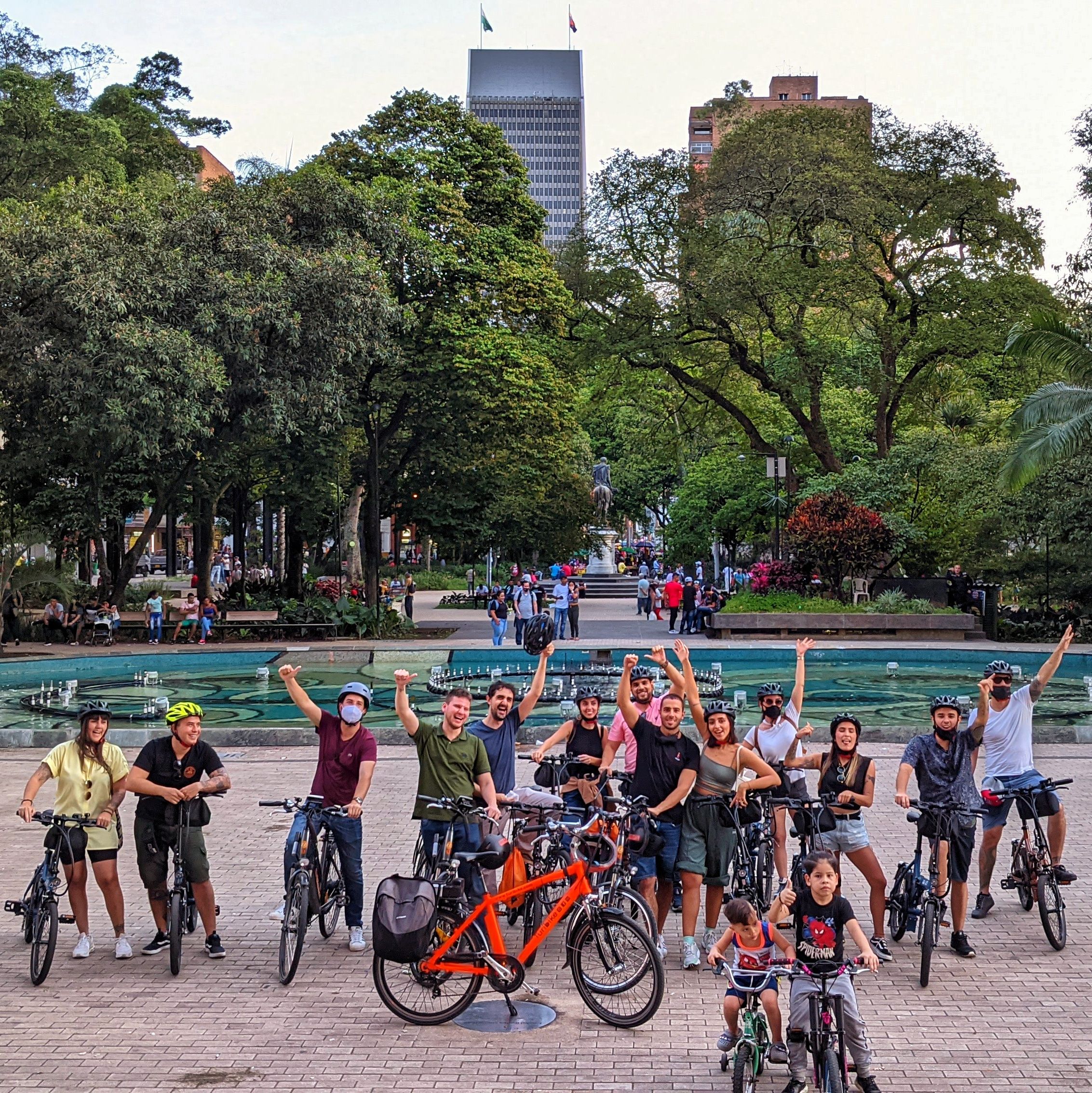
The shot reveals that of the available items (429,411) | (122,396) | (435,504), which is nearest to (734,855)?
(122,396)

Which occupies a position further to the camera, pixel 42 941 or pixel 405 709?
pixel 405 709

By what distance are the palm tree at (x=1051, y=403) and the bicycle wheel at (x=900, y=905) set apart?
19.9 meters

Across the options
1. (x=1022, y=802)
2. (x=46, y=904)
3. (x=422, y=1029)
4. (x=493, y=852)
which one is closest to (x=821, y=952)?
(x=493, y=852)

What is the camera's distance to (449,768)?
8352 mm

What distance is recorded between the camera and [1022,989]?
7.89 meters

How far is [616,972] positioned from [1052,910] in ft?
10.5

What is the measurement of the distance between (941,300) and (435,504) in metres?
15.7

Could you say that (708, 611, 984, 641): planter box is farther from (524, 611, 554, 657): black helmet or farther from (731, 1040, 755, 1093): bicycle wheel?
(731, 1040, 755, 1093): bicycle wheel

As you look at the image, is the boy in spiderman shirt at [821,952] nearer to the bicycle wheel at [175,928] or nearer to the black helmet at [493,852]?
the black helmet at [493,852]

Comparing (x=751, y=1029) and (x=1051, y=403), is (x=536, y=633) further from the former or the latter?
(x=751, y=1029)

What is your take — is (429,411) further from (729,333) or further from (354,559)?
(354,559)

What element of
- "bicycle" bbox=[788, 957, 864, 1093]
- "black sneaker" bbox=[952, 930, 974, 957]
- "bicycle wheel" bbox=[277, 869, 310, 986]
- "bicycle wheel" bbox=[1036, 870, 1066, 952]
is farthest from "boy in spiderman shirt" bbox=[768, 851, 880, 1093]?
"bicycle wheel" bbox=[277, 869, 310, 986]

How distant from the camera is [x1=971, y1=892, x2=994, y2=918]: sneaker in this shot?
9.52m

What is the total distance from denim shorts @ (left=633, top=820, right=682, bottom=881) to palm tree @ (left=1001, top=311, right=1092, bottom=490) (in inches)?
816
